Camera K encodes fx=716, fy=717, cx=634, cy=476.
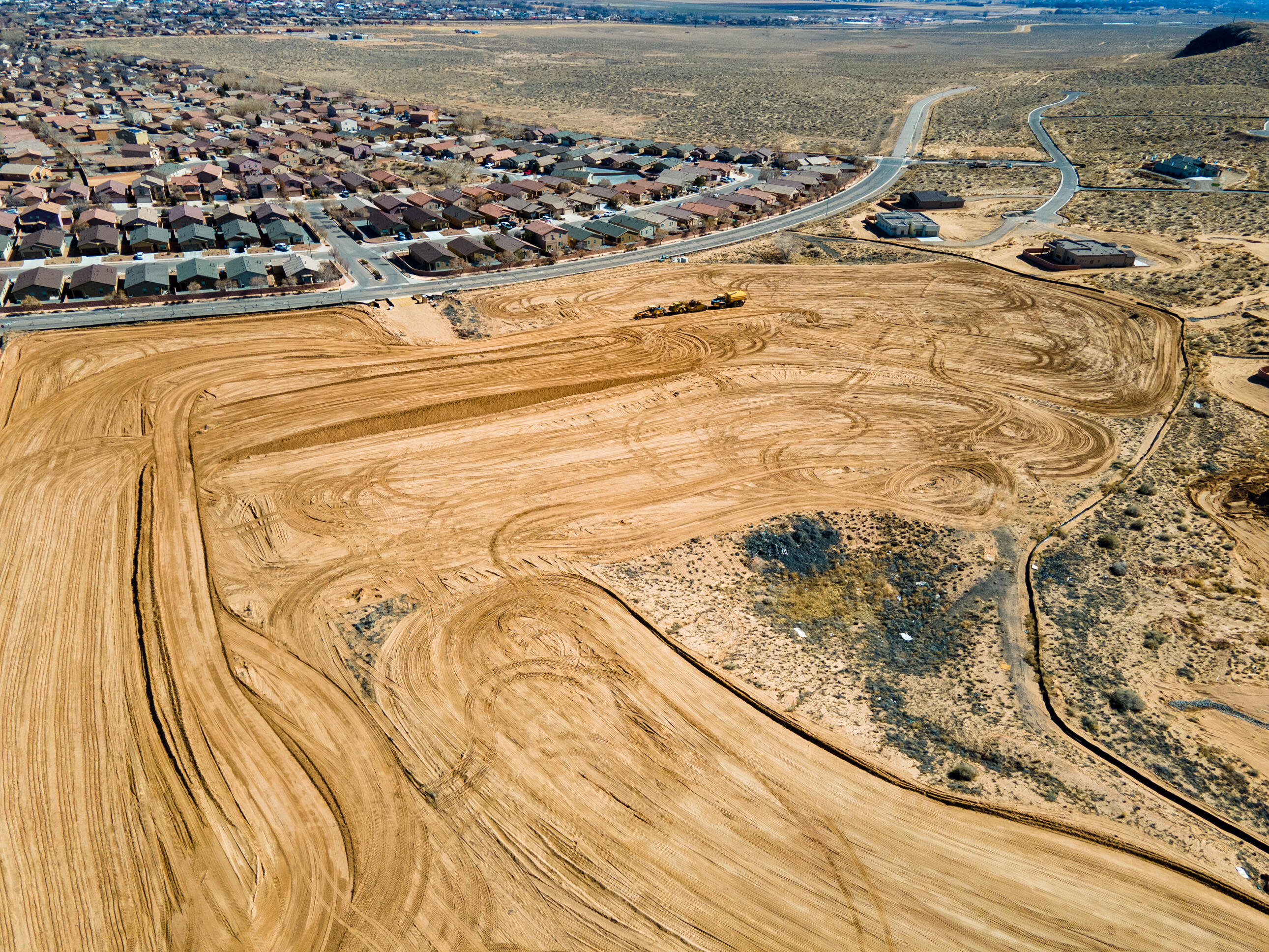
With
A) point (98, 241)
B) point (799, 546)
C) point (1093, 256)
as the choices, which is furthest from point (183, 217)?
point (1093, 256)

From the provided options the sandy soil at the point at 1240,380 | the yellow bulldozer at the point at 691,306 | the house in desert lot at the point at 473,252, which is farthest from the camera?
the house in desert lot at the point at 473,252

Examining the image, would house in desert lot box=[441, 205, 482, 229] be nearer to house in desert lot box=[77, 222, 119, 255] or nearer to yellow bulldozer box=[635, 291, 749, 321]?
yellow bulldozer box=[635, 291, 749, 321]

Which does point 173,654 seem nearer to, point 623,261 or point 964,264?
point 623,261

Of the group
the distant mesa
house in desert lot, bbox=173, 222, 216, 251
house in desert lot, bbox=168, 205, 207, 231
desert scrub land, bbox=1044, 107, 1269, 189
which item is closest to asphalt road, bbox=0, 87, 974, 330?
house in desert lot, bbox=173, 222, 216, 251

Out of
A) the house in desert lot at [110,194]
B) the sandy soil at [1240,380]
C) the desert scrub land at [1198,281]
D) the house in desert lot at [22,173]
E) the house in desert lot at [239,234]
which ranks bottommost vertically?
the sandy soil at [1240,380]

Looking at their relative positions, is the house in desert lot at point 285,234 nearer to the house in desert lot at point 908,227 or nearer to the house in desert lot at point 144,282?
the house in desert lot at point 144,282

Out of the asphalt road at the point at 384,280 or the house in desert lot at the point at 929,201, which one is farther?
the house in desert lot at the point at 929,201

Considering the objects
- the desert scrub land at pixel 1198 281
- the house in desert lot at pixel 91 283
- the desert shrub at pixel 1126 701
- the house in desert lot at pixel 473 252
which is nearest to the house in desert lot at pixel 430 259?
the house in desert lot at pixel 473 252
